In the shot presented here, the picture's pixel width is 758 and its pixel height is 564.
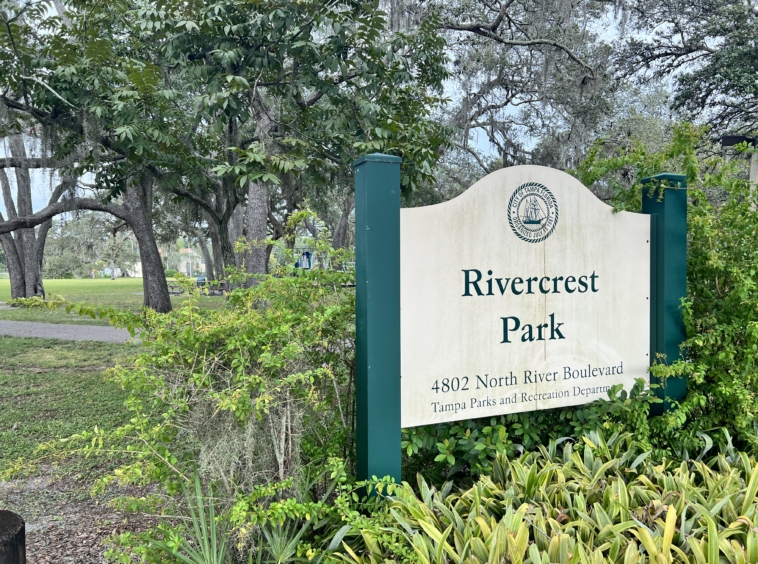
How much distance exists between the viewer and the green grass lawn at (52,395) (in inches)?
190

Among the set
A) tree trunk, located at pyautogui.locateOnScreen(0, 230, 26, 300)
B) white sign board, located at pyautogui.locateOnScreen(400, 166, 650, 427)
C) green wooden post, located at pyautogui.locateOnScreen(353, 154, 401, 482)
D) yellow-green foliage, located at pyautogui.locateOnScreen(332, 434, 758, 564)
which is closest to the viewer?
yellow-green foliage, located at pyautogui.locateOnScreen(332, 434, 758, 564)

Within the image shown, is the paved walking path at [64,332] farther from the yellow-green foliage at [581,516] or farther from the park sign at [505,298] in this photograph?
the yellow-green foliage at [581,516]

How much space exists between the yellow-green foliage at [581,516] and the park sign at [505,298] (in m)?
0.28

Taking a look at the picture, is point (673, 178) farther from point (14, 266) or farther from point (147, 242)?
point (14, 266)

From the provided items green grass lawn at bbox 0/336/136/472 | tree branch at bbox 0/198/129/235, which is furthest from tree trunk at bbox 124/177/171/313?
green grass lawn at bbox 0/336/136/472

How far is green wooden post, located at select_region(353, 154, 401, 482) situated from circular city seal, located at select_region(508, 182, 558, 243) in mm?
637

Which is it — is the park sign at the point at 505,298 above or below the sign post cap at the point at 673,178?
below

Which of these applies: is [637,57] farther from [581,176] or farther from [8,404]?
[8,404]

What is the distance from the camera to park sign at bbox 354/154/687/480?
2.25 metres

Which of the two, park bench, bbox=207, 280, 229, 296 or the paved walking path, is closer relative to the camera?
park bench, bbox=207, 280, 229, 296

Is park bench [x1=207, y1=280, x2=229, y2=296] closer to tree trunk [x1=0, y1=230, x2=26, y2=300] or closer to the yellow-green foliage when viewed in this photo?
the yellow-green foliage

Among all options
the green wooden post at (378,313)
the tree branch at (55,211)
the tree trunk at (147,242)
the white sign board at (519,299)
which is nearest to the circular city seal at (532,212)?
the white sign board at (519,299)

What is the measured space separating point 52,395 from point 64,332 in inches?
237

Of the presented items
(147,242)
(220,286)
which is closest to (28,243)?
(147,242)
